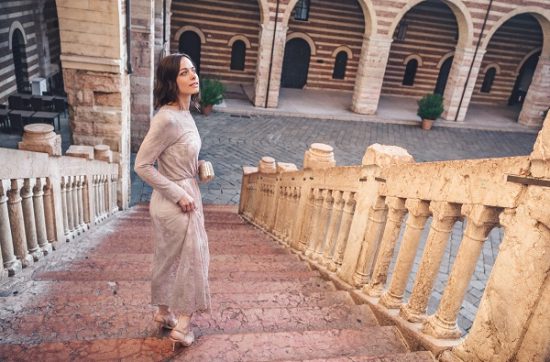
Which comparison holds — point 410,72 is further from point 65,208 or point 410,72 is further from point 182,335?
point 182,335

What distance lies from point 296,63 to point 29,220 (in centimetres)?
1880

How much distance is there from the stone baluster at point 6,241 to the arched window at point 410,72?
21.8 metres

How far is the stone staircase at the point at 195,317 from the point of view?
2.40m

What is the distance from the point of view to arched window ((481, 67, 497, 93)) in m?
23.0

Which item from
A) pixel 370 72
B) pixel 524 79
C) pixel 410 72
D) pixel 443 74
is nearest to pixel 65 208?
pixel 370 72

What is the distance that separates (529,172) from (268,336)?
1.68 meters

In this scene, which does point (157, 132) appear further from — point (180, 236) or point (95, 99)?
point (95, 99)

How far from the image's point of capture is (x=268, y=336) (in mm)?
2600

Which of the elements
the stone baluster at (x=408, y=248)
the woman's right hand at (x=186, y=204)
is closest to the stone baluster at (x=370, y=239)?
the stone baluster at (x=408, y=248)

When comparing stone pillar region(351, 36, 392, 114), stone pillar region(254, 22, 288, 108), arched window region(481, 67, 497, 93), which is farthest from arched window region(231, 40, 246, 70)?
arched window region(481, 67, 497, 93)

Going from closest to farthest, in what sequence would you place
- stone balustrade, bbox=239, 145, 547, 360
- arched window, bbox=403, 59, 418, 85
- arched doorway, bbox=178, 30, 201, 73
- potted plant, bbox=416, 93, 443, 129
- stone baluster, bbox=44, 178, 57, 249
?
stone balustrade, bbox=239, 145, 547, 360 → stone baluster, bbox=44, 178, 57, 249 → potted plant, bbox=416, 93, 443, 129 → arched doorway, bbox=178, 30, 201, 73 → arched window, bbox=403, 59, 418, 85

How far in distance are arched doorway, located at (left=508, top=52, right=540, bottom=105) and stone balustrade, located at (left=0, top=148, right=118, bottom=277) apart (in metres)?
24.4

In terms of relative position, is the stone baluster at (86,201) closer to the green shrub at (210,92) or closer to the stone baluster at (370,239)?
the stone baluster at (370,239)

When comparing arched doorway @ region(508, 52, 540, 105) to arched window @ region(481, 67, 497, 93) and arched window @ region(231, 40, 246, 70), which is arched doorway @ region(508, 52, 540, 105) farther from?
arched window @ region(231, 40, 246, 70)
